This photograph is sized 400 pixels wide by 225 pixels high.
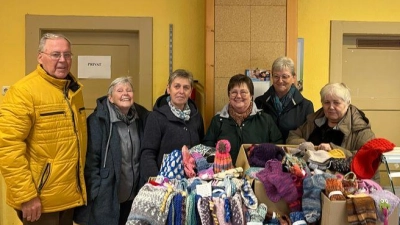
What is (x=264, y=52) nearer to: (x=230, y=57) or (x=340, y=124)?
(x=230, y=57)

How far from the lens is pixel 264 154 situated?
1.88 m

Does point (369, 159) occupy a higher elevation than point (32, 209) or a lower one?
higher

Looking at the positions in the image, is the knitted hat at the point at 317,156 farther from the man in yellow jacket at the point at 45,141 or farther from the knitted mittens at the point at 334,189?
the man in yellow jacket at the point at 45,141

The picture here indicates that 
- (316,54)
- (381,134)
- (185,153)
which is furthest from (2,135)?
(381,134)

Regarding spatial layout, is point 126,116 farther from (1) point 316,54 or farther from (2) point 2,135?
(1) point 316,54

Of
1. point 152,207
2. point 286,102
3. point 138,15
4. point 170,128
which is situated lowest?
point 152,207

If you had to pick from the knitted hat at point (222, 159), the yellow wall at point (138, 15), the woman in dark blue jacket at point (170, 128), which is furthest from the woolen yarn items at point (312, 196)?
the yellow wall at point (138, 15)

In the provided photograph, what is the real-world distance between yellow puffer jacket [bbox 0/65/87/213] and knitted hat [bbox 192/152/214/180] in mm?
654

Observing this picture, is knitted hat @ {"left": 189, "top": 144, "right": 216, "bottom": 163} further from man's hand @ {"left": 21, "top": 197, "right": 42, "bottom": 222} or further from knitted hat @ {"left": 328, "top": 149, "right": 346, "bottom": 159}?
man's hand @ {"left": 21, "top": 197, "right": 42, "bottom": 222}

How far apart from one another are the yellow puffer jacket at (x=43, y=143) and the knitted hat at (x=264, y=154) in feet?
2.99

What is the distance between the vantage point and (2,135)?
196 cm

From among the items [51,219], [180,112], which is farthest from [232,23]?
[51,219]

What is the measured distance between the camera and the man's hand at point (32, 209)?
202cm

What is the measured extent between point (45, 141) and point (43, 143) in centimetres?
1
